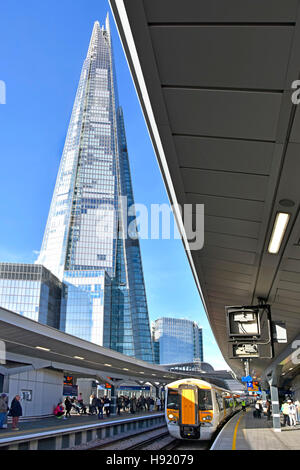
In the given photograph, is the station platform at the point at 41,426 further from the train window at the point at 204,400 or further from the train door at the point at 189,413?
the train window at the point at 204,400

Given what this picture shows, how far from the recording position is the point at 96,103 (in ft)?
493

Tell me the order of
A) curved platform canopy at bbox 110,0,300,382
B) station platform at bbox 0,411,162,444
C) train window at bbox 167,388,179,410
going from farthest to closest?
train window at bbox 167,388,179,410 < station platform at bbox 0,411,162,444 < curved platform canopy at bbox 110,0,300,382

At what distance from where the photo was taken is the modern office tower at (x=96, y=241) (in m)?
102

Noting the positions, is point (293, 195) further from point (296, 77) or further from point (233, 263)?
point (233, 263)

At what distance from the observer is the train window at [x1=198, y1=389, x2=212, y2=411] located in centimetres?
1761

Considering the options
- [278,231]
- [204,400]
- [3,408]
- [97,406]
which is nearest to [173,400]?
[204,400]

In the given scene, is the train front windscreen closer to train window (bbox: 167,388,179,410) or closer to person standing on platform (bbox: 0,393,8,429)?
train window (bbox: 167,388,179,410)

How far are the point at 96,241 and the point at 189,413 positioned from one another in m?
103

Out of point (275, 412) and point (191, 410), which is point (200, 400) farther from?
point (275, 412)

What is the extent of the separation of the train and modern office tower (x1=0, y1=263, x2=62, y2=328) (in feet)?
240

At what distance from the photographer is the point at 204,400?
17844 millimetres

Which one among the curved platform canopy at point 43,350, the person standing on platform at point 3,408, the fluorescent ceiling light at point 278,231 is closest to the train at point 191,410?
the curved platform canopy at point 43,350

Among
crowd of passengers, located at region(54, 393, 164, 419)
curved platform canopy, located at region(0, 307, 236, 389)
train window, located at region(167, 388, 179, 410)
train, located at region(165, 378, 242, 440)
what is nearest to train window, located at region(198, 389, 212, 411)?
train, located at region(165, 378, 242, 440)

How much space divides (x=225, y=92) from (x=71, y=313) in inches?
3966
